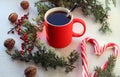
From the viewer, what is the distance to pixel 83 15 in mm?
901

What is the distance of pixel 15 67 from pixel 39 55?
8 cm

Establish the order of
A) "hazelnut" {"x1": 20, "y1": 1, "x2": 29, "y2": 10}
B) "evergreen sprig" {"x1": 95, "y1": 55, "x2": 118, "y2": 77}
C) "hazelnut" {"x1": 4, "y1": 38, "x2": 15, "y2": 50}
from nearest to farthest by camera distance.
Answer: "evergreen sprig" {"x1": 95, "y1": 55, "x2": 118, "y2": 77} → "hazelnut" {"x1": 4, "y1": 38, "x2": 15, "y2": 50} → "hazelnut" {"x1": 20, "y1": 1, "x2": 29, "y2": 10}

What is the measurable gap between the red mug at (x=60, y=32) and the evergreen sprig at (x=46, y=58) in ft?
0.11

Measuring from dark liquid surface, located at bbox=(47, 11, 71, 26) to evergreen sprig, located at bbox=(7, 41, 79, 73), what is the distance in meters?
0.08

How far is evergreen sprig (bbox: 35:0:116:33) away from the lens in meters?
0.85

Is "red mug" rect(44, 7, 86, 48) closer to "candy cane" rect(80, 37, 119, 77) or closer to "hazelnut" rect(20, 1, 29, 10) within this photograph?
"candy cane" rect(80, 37, 119, 77)

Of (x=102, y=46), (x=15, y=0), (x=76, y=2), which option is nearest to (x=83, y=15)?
(x=76, y=2)

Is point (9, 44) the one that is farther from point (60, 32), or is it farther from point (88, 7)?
point (88, 7)

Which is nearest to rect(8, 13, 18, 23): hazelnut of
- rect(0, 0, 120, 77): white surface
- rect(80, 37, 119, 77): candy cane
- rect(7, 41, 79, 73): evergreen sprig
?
rect(0, 0, 120, 77): white surface

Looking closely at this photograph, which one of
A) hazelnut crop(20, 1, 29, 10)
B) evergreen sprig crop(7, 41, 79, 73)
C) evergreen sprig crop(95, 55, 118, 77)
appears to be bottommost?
evergreen sprig crop(95, 55, 118, 77)

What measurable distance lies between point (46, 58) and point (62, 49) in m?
0.08

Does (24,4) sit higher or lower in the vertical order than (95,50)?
higher

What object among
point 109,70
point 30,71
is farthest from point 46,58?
point 109,70

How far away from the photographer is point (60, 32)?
2.47 feet
